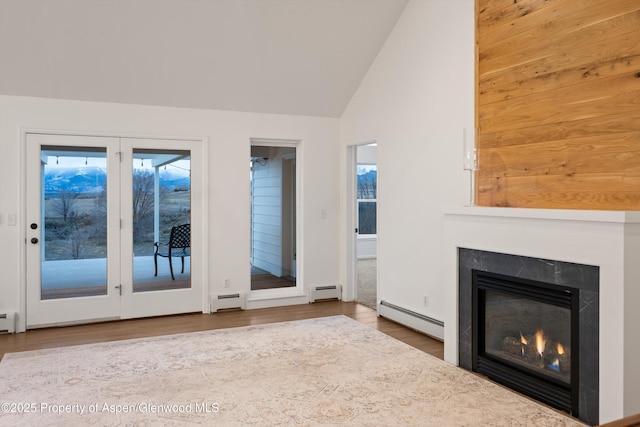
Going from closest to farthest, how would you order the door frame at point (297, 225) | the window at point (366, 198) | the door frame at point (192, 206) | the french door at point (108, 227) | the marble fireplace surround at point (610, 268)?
the marble fireplace surround at point (610, 268) → the door frame at point (192, 206) → the french door at point (108, 227) → the door frame at point (297, 225) → the window at point (366, 198)

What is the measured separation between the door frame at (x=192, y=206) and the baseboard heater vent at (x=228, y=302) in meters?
0.09

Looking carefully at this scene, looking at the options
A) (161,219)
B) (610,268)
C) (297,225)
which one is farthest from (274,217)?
(610,268)

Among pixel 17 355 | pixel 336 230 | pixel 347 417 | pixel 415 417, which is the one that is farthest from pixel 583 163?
pixel 17 355

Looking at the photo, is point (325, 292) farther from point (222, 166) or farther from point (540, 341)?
point (540, 341)

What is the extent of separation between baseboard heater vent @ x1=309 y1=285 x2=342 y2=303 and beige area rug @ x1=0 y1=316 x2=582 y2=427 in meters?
1.68

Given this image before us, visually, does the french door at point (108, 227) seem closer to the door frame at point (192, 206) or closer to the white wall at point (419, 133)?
the door frame at point (192, 206)

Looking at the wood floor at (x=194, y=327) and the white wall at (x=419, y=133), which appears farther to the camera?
the wood floor at (x=194, y=327)

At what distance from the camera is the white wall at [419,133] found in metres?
4.30

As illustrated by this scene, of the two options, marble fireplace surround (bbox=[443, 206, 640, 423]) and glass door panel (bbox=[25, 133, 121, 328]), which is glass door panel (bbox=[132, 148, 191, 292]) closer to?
glass door panel (bbox=[25, 133, 121, 328])

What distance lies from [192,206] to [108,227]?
0.91 meters

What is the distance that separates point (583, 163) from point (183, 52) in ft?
12.4

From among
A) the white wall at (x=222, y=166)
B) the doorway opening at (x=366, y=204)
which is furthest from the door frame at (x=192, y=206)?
the doorway opening at (x=366, y=204)

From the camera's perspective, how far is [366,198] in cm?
1012

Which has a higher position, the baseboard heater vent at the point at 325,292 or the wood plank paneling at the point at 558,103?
the wood plank paneling at the point at 558,103
